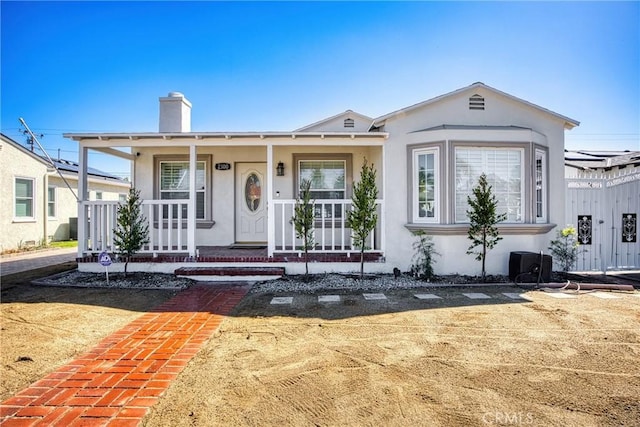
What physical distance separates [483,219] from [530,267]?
1.43 meters

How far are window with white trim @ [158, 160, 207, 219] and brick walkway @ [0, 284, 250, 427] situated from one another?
16.8 ft

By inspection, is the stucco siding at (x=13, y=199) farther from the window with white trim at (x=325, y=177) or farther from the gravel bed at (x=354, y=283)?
the gravel bed at (x=354, y=283)

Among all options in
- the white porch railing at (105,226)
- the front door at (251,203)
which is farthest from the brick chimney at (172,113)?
the white porch railing at (105,226)

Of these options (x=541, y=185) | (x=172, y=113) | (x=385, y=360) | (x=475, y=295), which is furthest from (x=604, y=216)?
(x=172, y=113)

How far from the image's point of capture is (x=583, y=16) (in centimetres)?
845

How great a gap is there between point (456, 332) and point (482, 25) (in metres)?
7.94

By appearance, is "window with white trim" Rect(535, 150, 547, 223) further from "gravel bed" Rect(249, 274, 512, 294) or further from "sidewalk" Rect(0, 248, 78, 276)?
"sidewalk" Rect(0, 248, 78, 276)

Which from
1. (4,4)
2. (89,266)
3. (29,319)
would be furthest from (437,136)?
(4,4)

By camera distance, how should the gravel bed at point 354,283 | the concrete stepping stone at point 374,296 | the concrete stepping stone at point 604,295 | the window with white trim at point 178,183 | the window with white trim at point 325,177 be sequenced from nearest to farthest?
the concrete stepping stone at point 374,296
the concrete stepping stone at point 604,295
the gravel bed at point 354,283
the window with white trim at point 325,177
the window with white trim at point 178,183

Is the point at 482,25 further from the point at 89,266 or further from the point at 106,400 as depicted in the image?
the point at 89,266

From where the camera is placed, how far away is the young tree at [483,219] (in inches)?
265

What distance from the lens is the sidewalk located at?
8.88m

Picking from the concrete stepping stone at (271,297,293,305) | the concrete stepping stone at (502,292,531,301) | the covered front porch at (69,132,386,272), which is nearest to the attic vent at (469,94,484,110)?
the covered front porch at (69,132,386,272)

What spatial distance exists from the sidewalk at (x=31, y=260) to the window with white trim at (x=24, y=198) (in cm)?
169
